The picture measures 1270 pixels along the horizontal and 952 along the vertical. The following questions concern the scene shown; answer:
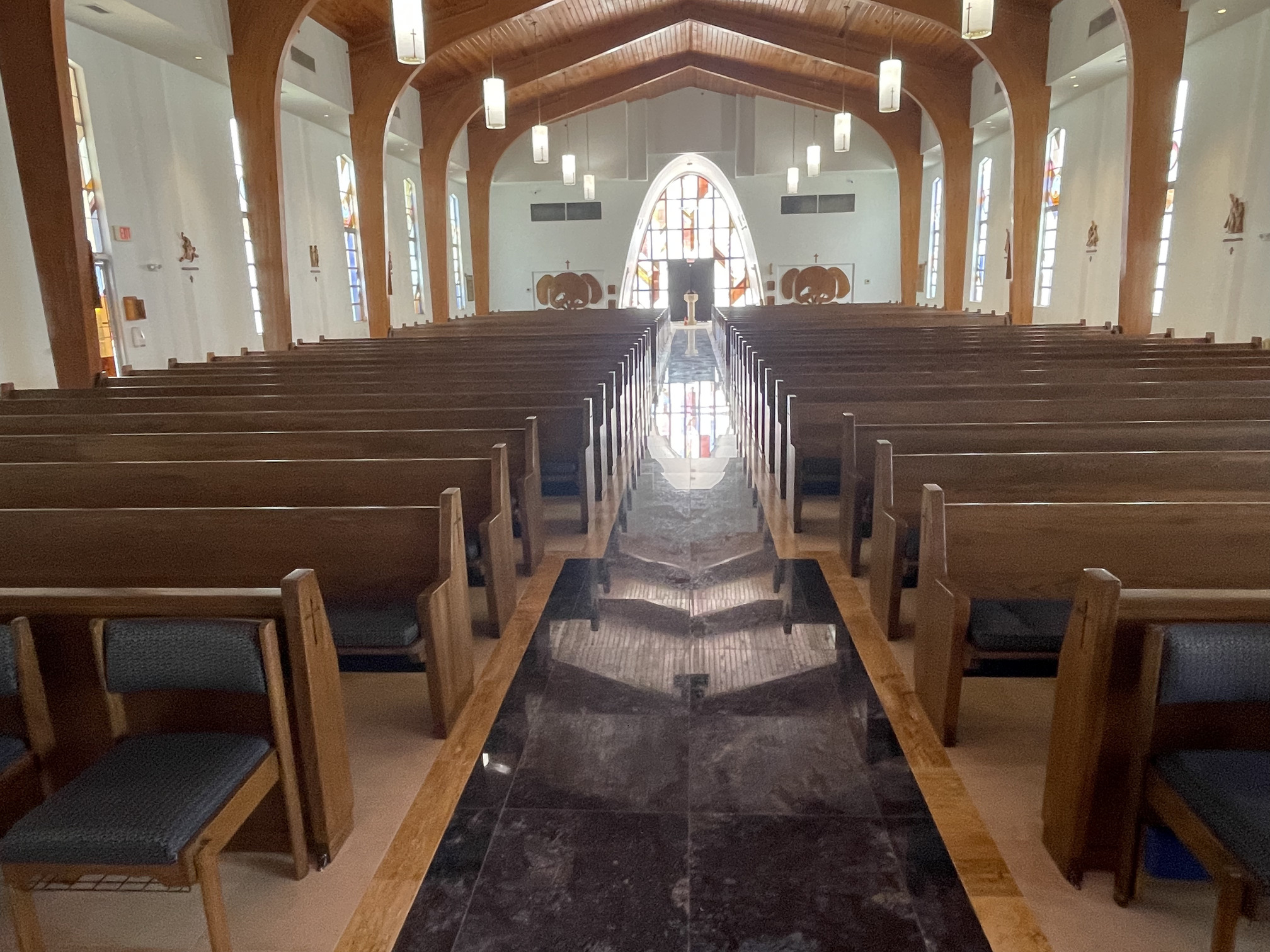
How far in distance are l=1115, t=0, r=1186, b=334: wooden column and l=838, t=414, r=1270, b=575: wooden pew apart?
4631mm

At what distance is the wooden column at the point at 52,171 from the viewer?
15.5ft

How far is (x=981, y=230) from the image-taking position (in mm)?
14969

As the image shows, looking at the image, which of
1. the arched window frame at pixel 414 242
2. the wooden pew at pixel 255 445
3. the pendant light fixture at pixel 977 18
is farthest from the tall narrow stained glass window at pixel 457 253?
the wooden pew at pixel 255 445

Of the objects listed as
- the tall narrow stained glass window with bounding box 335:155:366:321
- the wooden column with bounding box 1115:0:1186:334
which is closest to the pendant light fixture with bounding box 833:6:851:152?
the wooden column with bounding box 1115:0:1186:334

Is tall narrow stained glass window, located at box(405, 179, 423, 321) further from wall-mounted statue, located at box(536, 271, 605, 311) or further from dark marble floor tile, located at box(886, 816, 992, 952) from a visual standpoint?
dark marble floor tile, located at box(886, 816, 992, 952)

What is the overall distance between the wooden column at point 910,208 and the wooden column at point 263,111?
466 inches

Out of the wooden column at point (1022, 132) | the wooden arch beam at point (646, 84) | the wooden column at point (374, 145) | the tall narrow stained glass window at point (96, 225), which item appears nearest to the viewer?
the tall narrow stained glass window at point (96, 225)

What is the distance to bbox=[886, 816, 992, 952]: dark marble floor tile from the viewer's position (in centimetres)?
155

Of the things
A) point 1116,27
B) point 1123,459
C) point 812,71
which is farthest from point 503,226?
point 1123,459

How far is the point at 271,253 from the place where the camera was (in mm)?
7512

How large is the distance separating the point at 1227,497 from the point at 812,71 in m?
14.3

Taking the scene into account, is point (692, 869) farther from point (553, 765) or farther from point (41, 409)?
point (41, 409)

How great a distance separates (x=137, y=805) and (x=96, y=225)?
781cm

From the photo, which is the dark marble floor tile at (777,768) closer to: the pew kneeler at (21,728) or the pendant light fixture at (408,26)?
A: the pew kneeler at (21,728)
